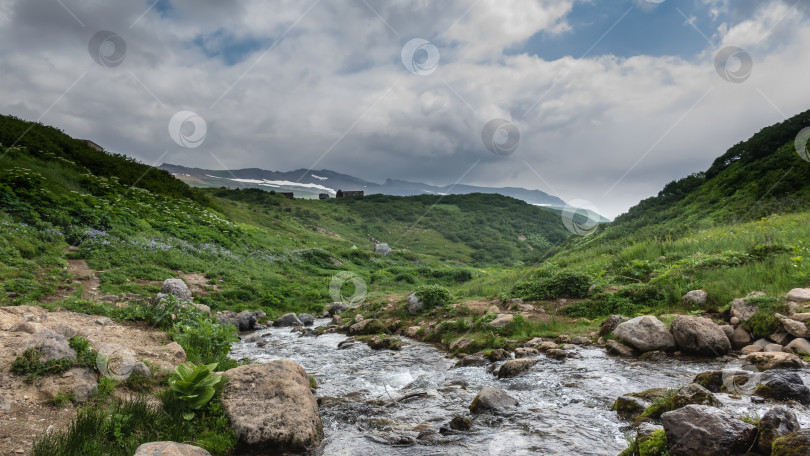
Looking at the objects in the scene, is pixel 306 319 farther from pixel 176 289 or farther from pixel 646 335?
pixel 646 335

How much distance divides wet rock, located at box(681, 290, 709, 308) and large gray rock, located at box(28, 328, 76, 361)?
15806 millimetres

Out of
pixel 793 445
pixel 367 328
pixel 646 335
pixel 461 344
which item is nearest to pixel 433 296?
pixel 367 328

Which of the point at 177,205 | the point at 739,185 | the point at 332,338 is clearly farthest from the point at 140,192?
the point at 739,185

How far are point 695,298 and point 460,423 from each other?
1004cm

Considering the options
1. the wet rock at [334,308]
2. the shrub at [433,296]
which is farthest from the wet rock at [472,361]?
the wet rock at [334,308]

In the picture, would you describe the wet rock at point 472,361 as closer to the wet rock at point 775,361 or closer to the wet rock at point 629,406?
the wet rock at point 629,406

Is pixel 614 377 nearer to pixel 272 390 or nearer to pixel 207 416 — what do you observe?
pixel 272 390

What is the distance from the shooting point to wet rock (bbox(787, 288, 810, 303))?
10.1 metres

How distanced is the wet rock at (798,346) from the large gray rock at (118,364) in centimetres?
1330

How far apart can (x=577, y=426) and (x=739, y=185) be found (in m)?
35.9

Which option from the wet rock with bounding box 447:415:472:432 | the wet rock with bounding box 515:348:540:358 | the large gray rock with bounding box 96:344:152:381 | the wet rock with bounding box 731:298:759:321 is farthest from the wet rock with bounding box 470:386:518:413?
the wet rock with bounding box 731:298:759:321

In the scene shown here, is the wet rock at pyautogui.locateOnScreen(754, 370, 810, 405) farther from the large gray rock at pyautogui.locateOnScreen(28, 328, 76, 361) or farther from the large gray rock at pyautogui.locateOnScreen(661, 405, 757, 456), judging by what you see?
the large gray rock at pyautogui.locateOnScreen(28, 328, 76, 361)

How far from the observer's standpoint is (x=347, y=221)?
81562mm

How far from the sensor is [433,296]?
18.6 meters
